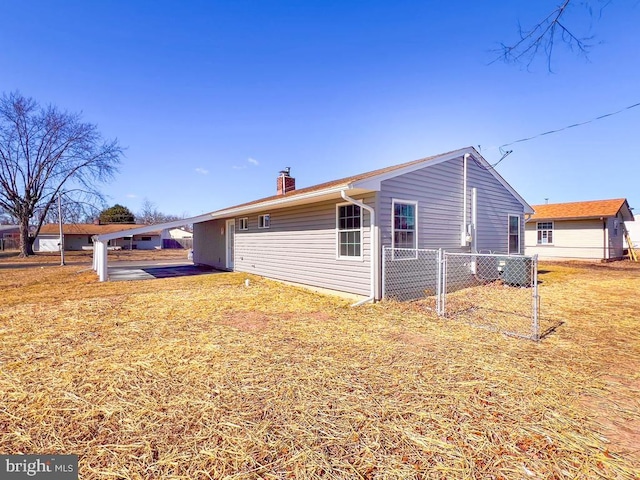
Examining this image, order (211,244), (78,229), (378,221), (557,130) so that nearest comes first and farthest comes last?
(378,221) < (557,130) < (211,244) < (78,229)

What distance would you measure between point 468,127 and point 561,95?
344cm

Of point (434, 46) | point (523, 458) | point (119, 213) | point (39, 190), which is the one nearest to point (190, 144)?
point (434, 46)

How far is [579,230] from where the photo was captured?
1877 cm

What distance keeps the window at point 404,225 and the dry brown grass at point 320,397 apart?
2.39 meters

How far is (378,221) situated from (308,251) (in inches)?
110

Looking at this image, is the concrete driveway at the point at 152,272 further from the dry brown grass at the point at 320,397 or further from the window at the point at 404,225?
the window at the point at 404,225

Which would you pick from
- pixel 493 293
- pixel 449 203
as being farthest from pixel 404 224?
pixel 493 293

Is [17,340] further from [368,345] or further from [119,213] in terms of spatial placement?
[119,213]

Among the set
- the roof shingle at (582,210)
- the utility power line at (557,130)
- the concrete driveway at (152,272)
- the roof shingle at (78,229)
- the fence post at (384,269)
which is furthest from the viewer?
the roof shingle at (78,229)

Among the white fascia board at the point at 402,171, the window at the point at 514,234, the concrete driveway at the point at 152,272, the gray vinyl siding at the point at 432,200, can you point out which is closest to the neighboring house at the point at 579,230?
the window at the point at 514,234

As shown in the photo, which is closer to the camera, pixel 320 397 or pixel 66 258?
pixel 320 397

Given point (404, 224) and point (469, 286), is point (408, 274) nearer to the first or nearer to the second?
point (404, 224)

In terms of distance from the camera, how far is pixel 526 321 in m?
5.58

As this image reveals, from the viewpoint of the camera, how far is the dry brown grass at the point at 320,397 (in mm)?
2018
